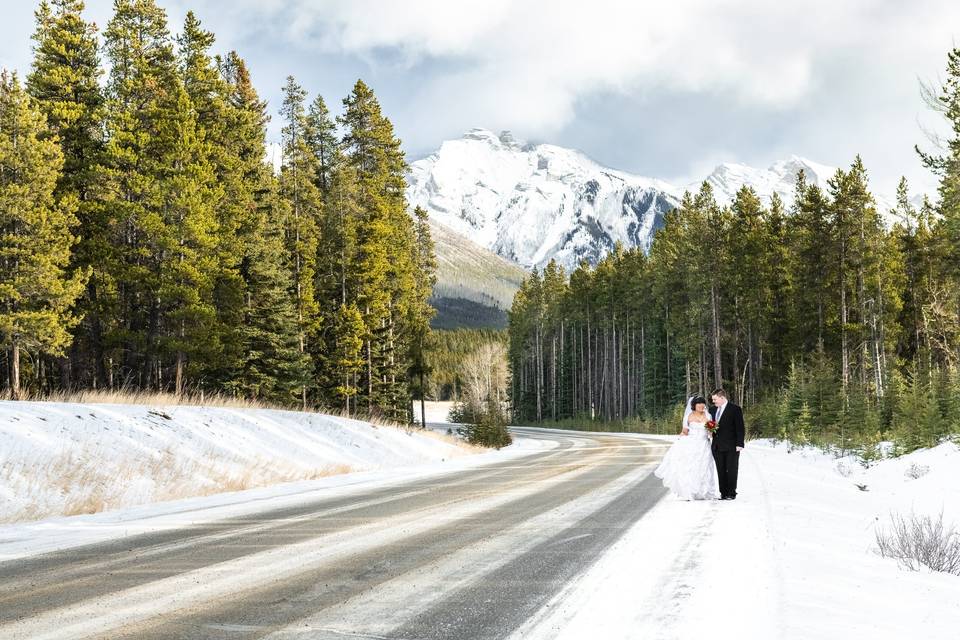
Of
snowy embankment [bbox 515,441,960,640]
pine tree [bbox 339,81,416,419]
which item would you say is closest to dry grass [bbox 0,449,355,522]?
snowy embankment [bbox 515,441,960,640]

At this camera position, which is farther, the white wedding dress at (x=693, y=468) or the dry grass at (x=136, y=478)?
the white wedding dress at (x=693, y=468)

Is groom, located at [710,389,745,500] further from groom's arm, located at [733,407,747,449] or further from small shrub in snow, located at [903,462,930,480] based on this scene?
small shrub in snow, located at [903,462,930,480]

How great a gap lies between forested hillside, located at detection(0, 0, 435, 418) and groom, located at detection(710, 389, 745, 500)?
20.9 meters

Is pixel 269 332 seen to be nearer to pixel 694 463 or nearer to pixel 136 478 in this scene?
pixel 136 478

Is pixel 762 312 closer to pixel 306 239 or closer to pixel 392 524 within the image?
pixel 306 239

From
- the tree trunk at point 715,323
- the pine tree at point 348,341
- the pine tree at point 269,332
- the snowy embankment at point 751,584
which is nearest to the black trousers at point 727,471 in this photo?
the snowy embankment at point 751,584

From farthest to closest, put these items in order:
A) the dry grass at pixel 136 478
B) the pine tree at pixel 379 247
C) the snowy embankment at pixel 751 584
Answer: the pine tree at pixel 379 247
the dry grass at pixel 136 478
the snowy embankment at pixel 751 584

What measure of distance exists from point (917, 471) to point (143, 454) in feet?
56.7

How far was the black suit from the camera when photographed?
11.9 meters

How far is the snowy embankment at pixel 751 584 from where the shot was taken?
4527 mm

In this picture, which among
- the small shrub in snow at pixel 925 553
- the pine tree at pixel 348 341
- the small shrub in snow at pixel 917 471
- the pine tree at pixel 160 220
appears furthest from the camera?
the pine tree at pixel 348 341

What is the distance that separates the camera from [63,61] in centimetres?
3212

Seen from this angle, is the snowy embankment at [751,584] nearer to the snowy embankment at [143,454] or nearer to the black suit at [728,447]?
the black suit at [728,447]

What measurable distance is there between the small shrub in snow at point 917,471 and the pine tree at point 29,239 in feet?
93.2
